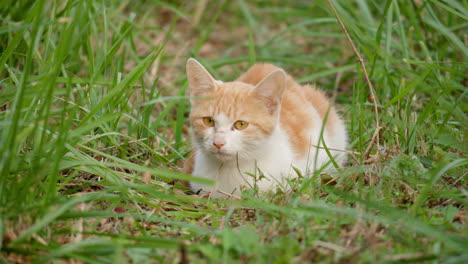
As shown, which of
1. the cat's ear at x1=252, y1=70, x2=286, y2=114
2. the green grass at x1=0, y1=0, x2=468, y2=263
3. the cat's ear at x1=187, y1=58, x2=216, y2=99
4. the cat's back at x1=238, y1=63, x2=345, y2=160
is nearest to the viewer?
the green grass at x1=0, y1=0, x2=468, y2=263

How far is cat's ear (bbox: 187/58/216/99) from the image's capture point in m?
2.97

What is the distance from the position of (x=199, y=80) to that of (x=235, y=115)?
1.13 feet

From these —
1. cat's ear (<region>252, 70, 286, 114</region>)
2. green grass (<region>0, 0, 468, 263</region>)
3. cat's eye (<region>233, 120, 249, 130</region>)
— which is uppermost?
cat's ear (<region>252, 70, 286, 114</region>)

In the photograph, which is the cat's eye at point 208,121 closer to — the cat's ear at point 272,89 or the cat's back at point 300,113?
the cat's ear at point 272,89

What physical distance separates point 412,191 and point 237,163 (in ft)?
3.06

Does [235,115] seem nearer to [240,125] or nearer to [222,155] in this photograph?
[240,125]

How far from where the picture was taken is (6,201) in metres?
1.95

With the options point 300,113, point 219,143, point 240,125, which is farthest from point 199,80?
point 300,113

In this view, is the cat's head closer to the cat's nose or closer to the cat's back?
the cat's nose

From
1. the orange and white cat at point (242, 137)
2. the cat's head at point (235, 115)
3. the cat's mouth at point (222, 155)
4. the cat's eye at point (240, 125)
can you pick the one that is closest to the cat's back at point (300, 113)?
the orange and white cat at point (242, 137)

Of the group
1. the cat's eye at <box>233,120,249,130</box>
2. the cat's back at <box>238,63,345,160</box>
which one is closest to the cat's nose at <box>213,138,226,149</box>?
the cat's eye at <box>233,120,249,130</box>

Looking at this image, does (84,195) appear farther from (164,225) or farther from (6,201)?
(164,225)

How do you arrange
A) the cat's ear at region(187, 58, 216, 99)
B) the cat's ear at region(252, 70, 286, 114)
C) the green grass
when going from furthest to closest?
1. the cat's ear at region(187, 58, 216, 99)
2. the cat's ear at region(252, 70, 286, 114)
3. the green grass

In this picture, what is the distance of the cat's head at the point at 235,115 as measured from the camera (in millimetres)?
2797
